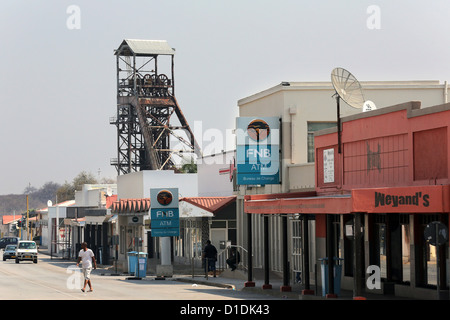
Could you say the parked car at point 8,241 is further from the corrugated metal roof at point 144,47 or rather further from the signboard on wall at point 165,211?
the signboard on wall at point 165,211

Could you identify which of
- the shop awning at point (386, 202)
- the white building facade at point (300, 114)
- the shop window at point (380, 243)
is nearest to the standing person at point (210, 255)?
the white building facade at point (300, 114)

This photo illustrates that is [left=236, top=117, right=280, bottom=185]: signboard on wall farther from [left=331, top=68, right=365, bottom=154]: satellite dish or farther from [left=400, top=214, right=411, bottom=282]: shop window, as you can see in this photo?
[left=400, top=214, right=411, bottom=282]: shop window

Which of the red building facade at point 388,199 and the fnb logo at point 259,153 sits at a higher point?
the fnb logo at point 259,153

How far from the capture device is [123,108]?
11806cm

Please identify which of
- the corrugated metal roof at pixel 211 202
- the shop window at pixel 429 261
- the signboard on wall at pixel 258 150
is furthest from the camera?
the corrugated metal roof at pixel 211 202

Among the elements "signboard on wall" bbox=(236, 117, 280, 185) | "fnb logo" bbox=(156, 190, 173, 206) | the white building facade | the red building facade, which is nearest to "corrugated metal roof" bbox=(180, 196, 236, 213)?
the white building facade

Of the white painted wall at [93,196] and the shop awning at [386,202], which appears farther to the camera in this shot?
the white painted wall at [93,196]

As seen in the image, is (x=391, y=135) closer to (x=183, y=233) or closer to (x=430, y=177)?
(x=430, y=177)

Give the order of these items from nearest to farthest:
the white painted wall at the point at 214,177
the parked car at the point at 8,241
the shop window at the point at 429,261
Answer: the shop window at the point at 429,261 → the white painted wall at the point at 214,177 → the parked car at the point at 8,241

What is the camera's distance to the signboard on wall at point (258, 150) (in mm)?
39594

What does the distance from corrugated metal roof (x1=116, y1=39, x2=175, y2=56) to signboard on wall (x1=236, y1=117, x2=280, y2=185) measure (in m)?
76.0

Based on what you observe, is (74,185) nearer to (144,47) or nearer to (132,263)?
(144,47)

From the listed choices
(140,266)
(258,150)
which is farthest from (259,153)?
(140,266)

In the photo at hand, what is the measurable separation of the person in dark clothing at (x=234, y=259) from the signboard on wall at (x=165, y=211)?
275 centimetres
